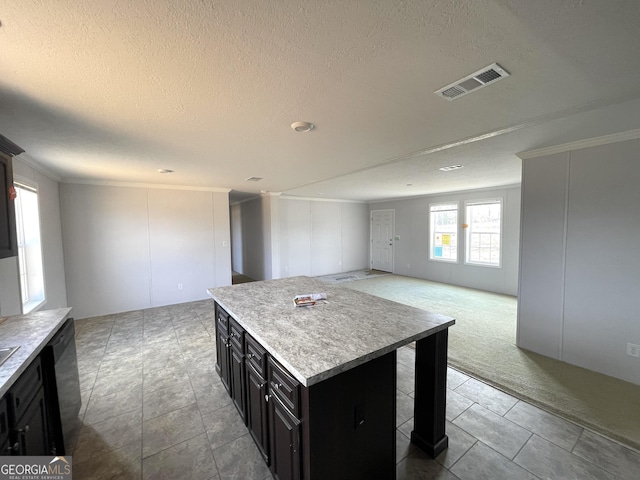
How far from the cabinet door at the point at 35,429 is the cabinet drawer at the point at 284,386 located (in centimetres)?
117

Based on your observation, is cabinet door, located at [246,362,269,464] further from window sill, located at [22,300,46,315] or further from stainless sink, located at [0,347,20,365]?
window sill, located at [22,300,46,315]

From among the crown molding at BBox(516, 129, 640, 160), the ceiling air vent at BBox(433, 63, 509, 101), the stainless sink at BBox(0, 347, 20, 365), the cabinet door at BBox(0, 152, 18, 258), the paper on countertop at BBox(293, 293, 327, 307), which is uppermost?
the ceiling air vent at BBox(433, 63, 509, 101)

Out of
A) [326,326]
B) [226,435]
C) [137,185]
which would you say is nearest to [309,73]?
[326,326]

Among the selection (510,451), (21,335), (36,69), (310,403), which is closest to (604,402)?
(510,451)

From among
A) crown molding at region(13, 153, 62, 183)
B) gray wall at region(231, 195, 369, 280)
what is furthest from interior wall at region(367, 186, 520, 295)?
crown molding at region(13, 153, 62, 183)

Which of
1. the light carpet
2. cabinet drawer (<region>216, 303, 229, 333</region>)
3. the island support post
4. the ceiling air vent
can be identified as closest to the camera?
the ceiling air vent

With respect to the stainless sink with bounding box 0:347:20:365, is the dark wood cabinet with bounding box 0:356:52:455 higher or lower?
lower

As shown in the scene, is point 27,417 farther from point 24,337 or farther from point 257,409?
point 257,409

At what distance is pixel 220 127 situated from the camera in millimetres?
2156

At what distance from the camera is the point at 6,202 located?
1762 mm

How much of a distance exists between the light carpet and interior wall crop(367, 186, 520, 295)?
Answer: 57.5 inches

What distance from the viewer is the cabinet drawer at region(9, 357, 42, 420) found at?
118 cm

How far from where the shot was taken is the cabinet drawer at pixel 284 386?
1222 mm

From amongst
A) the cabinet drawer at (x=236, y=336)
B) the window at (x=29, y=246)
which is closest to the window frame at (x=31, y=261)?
the window at (x=29, y=246)
